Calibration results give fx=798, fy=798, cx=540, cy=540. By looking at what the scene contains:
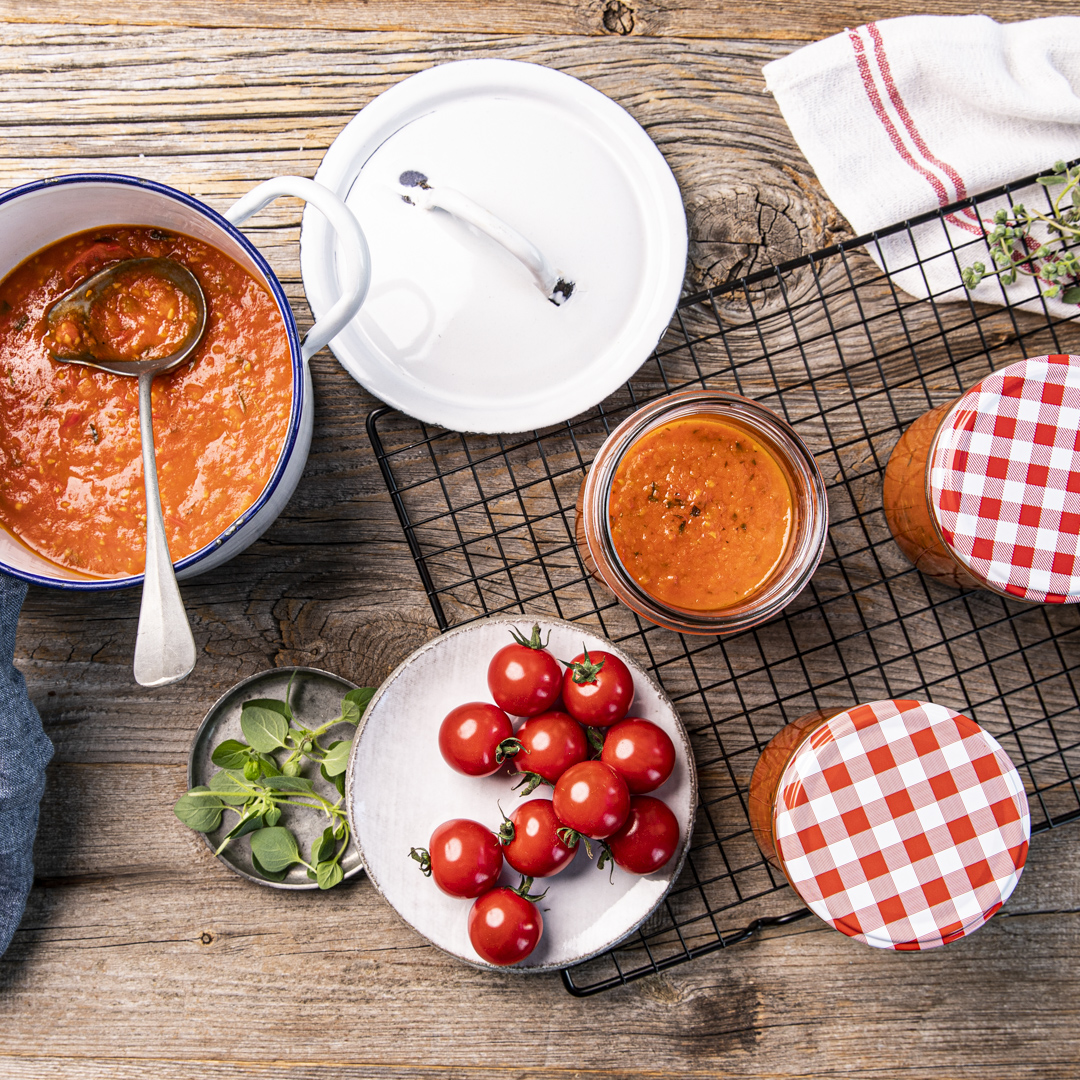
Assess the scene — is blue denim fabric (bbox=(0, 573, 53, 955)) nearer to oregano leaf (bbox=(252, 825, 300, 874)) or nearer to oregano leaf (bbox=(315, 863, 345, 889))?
oregano leaf (bbox=(252, 825, 300, 874))

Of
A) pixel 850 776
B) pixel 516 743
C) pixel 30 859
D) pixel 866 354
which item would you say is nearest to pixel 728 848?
pixel 850 776

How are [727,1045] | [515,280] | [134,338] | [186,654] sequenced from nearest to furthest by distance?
[186,654] → [134,338] → [515,280] → [727,1045]

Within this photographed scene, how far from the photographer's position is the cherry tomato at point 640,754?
43.6 inches

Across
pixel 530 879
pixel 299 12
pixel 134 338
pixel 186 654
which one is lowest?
pixel 530 879

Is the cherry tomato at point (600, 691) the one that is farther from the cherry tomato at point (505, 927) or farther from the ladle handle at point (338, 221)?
the ladle handle at point (338, 221)

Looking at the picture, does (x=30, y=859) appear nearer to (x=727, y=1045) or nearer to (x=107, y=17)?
(x=727, y=1045)

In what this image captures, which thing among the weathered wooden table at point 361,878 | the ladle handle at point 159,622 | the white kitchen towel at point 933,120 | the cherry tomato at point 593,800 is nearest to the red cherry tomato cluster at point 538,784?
the cherry tomato at point 593,800

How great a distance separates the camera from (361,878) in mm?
1307

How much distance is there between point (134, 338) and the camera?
107cm

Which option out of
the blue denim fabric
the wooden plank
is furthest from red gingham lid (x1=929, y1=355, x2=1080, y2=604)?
the blue denim fabric

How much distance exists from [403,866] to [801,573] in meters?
0.70

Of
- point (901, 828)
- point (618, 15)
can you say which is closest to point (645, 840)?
point (901, 828)

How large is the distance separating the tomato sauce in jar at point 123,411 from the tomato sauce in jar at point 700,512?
498 millimetres

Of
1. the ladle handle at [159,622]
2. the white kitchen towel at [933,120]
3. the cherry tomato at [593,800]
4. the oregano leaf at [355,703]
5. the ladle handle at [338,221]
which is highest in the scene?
the ladle handle at [338,221]
